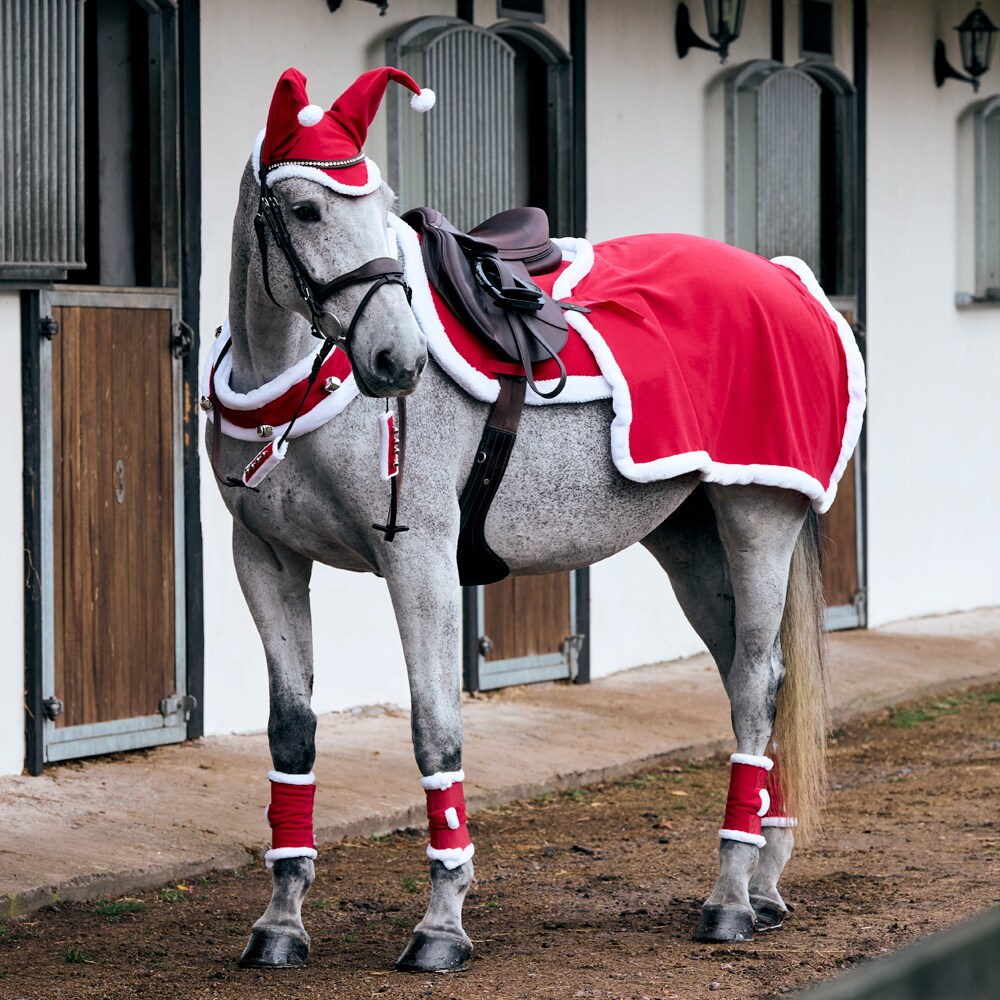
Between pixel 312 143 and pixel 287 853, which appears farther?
pixel 287 853

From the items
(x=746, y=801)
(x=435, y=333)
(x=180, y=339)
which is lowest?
(x=746, y=801)

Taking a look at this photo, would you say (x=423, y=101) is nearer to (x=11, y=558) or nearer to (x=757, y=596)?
(x=757, y=596)

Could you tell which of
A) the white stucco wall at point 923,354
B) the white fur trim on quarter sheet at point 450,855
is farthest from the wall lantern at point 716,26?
the white fur trim on quarter sheet at point 450,855

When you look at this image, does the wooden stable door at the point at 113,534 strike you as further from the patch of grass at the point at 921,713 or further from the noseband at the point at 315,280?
the patch of grass at the point at 921,713

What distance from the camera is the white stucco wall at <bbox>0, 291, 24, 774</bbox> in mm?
5449

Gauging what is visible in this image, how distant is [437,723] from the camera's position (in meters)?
3.47

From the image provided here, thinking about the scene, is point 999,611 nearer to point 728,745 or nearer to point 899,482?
point 899,482

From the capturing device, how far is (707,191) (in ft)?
28.3

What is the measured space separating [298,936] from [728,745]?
3469 mm

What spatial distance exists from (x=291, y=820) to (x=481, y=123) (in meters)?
4.42

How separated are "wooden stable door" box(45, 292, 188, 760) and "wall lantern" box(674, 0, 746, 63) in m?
3.66

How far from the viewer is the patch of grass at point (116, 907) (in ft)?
14.1

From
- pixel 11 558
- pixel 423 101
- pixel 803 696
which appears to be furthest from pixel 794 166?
pixel 423 101

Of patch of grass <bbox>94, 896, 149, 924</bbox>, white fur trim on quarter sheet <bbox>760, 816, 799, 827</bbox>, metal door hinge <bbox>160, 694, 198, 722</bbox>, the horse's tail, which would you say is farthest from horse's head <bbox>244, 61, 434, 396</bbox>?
metal door hinge <bbox>160, 694, 198, 722</bbox>
